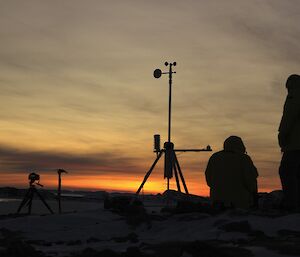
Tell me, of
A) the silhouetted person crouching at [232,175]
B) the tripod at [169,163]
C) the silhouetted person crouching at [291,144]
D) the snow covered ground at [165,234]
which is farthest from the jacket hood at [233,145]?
the tripod at [169,163]

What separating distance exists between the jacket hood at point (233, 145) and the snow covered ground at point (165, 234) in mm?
1697

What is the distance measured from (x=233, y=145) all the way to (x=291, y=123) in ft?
4.09

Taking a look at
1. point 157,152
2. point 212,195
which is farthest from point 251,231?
point 157,152

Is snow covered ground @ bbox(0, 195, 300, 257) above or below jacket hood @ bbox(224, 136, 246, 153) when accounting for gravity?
below

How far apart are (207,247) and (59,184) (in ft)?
31.7

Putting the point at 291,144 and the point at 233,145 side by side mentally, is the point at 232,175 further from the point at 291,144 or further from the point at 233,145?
the point at 291,144

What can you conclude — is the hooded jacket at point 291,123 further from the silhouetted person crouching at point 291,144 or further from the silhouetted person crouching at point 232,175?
the silhouetted person crouching at point 232,175

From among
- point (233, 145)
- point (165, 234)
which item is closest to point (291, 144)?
point (233, 145)

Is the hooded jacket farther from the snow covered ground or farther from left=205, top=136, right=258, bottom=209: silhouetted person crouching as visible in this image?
the snow covered ground

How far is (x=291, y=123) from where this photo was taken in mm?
9242

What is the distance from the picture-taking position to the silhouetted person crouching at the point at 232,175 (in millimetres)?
9844

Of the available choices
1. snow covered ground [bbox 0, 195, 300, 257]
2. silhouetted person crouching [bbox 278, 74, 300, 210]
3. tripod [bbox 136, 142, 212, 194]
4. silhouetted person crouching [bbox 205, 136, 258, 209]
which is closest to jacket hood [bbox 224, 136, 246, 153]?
silhouetted person crouching [bbox 205, 136, 258, 209]

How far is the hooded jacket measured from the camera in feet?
30.2

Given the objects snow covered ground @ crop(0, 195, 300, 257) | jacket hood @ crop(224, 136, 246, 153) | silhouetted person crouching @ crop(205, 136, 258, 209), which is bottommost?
snow covered ground @ crop(0, 195, 300, 257)
